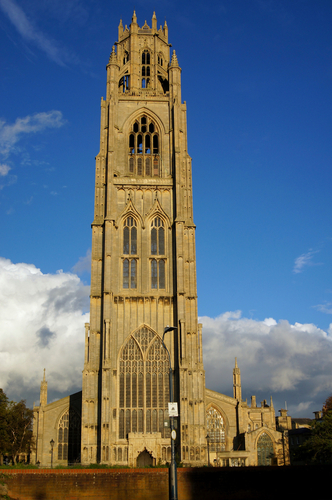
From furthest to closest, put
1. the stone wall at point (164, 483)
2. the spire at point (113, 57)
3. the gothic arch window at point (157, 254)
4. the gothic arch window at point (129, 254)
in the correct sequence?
the spire at point (113, 57) < the gothic arch window at point (157, 254) < the gothic arch window at point (129, 254) < the stone wall at point (164, 483)

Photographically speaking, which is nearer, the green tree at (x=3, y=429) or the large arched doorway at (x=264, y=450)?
the green tree at (x=3, y=429)

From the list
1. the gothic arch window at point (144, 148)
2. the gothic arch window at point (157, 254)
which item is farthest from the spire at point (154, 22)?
the gothic arch window at point (157, 254)

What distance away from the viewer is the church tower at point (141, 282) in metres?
47.6

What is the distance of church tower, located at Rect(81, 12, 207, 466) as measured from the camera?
1875 inches

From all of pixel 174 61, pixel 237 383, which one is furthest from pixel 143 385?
pixel 174 61

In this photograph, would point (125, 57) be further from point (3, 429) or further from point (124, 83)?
point (3, 429)

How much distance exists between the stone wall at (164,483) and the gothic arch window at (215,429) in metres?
24.7

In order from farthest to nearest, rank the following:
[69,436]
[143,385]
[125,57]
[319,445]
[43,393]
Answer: [125,57], [319,445], [43,393], [69,436], [143,385]

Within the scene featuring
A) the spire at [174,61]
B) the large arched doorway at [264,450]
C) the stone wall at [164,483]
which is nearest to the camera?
the stone wall at [164,483]

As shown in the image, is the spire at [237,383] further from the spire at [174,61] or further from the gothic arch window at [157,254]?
the spire at [174,61]

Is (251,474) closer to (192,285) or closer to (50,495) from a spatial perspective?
(50,495)

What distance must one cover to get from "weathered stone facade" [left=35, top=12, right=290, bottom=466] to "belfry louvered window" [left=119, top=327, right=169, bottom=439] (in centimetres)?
9

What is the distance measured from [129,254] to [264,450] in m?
27.2

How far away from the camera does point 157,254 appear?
178 feet
